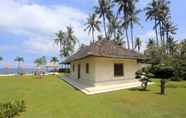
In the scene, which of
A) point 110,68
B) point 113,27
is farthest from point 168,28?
point 110,68

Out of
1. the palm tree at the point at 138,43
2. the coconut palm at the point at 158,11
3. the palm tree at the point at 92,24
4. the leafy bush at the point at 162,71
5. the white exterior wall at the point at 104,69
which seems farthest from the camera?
the palm tree at the point at 138,43

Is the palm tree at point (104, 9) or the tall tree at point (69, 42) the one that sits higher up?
the palm tree at point (104, 9)

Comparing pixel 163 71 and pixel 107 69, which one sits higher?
pixel 107 69

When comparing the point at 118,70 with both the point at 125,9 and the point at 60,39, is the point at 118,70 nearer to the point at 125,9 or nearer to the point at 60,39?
the point at 125,9

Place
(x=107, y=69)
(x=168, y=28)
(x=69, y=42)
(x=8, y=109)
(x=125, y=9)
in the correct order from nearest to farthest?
1. (x=8, y=109)
2. (x=107, y=69)
3. (x=125, y=9)
4. (x=168, y=28)
5. (x=69, y=42)

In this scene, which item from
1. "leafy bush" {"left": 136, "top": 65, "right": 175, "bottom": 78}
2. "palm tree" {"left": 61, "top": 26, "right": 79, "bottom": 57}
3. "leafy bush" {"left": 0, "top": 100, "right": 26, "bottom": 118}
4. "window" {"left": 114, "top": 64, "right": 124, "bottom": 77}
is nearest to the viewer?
"leafy bush" {"left": 0, "top": 100, "right": 26, "bottom": 118}

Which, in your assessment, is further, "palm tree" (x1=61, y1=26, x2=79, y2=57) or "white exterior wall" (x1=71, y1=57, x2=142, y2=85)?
"palm tree" (x1=61, y1=26, x2=79, y2=57)

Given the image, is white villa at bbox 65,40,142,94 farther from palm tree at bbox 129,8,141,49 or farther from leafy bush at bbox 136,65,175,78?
palm tree at bbox 129,8,141,49

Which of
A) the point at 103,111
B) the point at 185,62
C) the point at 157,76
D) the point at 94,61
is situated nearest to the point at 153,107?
the point at 103,111

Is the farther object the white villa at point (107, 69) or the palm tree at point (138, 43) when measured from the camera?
the palm tree at point (138, 43)

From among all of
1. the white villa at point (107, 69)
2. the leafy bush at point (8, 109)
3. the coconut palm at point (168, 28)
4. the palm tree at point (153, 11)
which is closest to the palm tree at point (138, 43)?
the coconut palm at point (168, 28)

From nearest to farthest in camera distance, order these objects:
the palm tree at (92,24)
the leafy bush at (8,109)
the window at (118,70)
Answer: the leafy bush at (8,109) → the window at (118,70) → the palm tree at (92,24)

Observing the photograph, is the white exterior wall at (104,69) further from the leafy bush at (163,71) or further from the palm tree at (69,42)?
the palm tree at (69,42)

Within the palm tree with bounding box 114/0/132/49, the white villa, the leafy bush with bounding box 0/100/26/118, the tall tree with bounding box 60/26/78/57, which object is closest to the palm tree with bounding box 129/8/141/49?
the palm tree with bounding box 114/0/132/49
